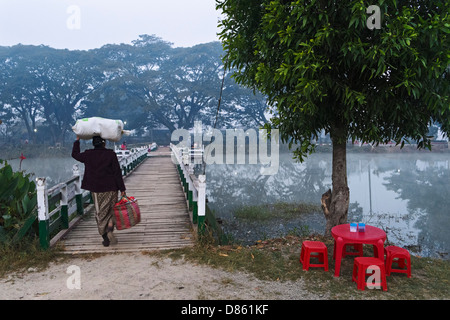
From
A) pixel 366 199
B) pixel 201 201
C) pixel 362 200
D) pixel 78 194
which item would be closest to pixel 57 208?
pixel 78 194

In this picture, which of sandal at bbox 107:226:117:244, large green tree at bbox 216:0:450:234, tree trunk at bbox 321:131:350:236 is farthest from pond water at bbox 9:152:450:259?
sandal at bbox 107:226:117:244

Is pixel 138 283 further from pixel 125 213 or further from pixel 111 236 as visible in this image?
pixel 111 236

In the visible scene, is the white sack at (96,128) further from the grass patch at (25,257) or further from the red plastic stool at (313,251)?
the red plastic stool at (313,251)

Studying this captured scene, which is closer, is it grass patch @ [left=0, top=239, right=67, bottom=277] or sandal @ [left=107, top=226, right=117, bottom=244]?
grass patch @ [left=0, top=239, right=67, bottom=277]

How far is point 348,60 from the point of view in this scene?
5008 millimetres

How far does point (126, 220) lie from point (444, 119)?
6.29 metres

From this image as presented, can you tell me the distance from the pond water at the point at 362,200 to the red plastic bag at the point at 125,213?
475 centimetres

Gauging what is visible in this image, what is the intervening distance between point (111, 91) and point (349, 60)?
46.8m

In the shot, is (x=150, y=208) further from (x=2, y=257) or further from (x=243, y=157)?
(x=243, y=157)

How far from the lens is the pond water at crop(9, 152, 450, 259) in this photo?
445 inches

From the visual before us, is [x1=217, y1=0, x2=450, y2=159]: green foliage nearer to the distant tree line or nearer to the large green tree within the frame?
the large green tree

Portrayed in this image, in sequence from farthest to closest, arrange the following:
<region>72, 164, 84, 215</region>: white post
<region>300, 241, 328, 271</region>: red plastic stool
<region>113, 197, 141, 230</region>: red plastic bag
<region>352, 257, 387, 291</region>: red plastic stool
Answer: <region>72, 164, 84, 215</region>: white post < <region>113, 197, 141, 230</region>: red plastic bag < <region>300, 241, 328, 271</region>: red plastic stool < <region>352, 257, 387, 291</region>: red plastic stool

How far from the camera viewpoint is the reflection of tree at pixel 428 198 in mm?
11203
